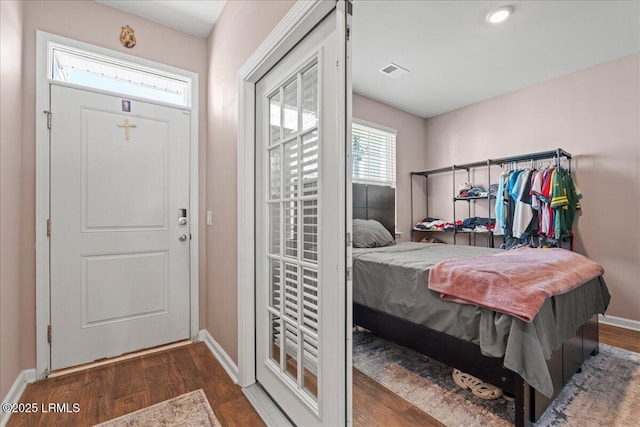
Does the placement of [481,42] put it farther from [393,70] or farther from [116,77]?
[116,77]

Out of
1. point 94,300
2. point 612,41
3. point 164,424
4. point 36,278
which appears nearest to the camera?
point 164,424

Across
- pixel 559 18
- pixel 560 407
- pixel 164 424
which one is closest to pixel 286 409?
pixel 164 424

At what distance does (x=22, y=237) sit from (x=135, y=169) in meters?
0.82

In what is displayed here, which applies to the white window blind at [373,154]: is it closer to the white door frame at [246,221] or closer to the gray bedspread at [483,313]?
the gray bedspread at [483,313]

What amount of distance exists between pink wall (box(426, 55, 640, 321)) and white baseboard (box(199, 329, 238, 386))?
3.79 metres

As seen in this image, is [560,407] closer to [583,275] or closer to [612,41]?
[583,275]

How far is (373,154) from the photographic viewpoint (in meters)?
4.20

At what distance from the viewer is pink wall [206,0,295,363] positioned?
6.23ft

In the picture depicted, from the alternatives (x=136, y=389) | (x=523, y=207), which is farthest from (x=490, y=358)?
(x=523, y=207)

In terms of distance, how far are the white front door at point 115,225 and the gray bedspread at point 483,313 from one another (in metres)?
1.64

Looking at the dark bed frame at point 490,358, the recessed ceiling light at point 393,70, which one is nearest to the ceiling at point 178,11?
the recessed ceiling light at point 393,70

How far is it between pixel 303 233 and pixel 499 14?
250cm

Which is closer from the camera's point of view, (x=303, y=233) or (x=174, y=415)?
(x=303, y=233)

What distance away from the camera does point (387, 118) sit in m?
4.36
